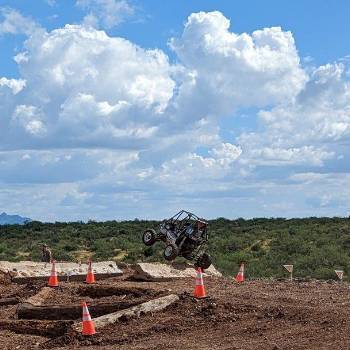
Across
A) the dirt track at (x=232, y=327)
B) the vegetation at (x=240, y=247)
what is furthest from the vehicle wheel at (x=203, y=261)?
the vegetation at (x=240, y=247)

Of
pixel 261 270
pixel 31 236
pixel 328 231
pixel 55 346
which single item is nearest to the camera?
pixel 55 346

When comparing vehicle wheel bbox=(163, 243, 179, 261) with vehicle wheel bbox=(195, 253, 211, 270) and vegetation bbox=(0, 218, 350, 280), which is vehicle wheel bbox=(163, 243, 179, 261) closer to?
vehicle wheel bbox=(195, 253, 211, 270)

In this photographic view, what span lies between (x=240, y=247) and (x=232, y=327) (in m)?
25.0

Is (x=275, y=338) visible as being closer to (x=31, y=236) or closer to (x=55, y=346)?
(x=55, y=346)

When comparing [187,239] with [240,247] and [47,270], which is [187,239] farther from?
[240,247]

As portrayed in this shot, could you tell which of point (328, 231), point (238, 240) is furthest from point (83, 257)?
point (328, 231)

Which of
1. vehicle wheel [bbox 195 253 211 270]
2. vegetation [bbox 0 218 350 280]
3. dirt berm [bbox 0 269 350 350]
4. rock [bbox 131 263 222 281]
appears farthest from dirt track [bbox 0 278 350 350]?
vegetation [bbox 0 218 350 280]

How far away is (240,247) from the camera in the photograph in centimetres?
3725

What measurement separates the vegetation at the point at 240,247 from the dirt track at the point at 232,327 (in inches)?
454

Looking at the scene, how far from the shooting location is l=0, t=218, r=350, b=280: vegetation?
28.9 meters

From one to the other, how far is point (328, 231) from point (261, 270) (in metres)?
15.7

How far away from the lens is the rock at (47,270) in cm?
1989

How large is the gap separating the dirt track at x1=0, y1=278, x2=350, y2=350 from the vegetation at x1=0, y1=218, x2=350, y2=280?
11519 millimetres

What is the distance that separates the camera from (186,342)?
458 inches
